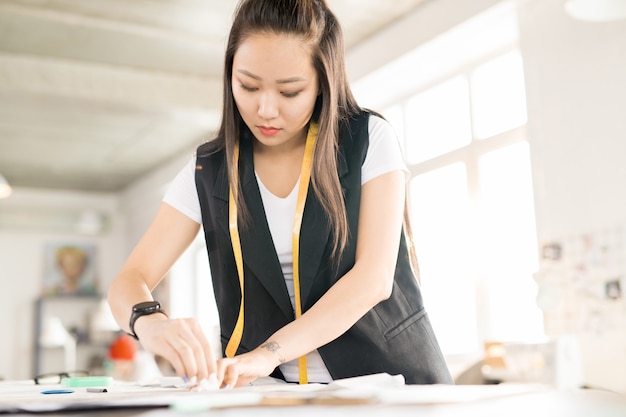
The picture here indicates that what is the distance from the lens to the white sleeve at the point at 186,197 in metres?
1.43

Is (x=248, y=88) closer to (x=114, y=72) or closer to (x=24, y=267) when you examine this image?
(x=114, y=72)

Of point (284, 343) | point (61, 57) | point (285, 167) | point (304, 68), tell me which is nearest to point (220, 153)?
point (285, 167)

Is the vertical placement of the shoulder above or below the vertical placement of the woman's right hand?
above

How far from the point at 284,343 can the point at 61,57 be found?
5.14 metres

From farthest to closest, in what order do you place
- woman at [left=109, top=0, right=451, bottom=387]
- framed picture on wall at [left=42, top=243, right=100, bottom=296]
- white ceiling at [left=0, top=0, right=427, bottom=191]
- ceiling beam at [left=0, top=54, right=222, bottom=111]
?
framed picture on wall at [left=42, top=243, right=100, bottom=296] < ceiling beam at [left=0, top=54, right=222, bottom=111] < white ceiling at [left=0, top=0, right=427, bottom=191] < woman at [left=109, top=0, right=451, bottom=387]

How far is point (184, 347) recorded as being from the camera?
97 cm

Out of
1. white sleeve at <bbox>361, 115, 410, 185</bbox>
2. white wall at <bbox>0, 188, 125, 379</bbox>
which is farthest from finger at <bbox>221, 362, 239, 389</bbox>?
white wall at <bbox>0, 188, 125, 379</bbox>

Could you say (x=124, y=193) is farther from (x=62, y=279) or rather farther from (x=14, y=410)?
(x=14, y=410)

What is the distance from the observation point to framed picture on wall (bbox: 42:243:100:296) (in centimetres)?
945

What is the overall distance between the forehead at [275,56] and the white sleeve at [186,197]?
9.5 inches

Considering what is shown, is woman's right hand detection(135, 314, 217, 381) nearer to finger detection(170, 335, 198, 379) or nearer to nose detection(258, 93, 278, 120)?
finger detection(170, 335, 198, 379)

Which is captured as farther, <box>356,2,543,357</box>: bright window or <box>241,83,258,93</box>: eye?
<box>356,2,543,357</box>: bright window

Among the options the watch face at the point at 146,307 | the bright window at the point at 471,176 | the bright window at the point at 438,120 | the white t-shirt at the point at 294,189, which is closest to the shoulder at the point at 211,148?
the white t-shirt at the point at 294,189

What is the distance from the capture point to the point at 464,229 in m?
5.05
